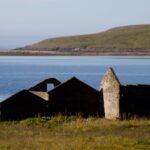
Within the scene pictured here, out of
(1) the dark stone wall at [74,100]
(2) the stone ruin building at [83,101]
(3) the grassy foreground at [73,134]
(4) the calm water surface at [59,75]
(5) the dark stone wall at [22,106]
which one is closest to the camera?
(3) the grassy foreground at [73,134]

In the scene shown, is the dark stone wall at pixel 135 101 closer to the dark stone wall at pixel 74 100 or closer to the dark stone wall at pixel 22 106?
the dark stone wall at pixel 74 100

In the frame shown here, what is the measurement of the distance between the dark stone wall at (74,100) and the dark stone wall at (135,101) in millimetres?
2477

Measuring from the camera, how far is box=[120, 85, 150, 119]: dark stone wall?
39.8 meters

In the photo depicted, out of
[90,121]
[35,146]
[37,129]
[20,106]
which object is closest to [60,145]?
[35,146]

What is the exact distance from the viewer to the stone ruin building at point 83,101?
3956 cm

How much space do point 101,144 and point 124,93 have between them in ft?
50.5

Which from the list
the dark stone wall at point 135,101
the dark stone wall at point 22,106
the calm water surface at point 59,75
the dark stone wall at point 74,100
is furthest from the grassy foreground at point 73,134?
the calm water surface at point 59,75

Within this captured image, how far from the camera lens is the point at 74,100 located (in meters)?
42.1

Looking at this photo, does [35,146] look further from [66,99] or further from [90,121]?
[66,99]

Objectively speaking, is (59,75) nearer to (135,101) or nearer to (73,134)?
(135,101)

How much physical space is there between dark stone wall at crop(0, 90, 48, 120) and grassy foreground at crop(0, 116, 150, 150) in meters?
2.92

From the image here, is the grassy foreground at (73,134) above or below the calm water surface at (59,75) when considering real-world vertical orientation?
above

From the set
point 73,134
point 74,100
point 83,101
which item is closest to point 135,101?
point 83,101

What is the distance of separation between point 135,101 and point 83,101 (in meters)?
3.46
